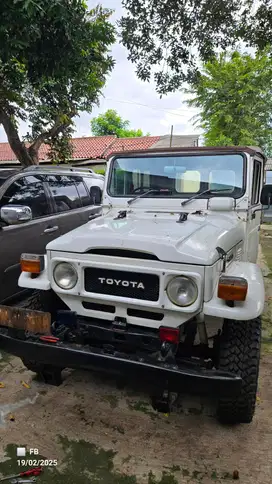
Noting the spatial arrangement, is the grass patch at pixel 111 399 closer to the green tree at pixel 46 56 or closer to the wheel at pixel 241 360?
the wheel at pixel 241 360

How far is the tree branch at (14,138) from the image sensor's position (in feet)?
28.3

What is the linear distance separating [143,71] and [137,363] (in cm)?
684

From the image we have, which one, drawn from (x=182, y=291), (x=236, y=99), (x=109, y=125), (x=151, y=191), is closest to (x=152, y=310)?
(x=182, y=291)

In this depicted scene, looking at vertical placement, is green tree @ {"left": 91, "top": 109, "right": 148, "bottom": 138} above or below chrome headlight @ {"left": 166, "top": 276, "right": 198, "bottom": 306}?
above

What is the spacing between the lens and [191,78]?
758 cm

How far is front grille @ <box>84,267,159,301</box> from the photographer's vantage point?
2221mm

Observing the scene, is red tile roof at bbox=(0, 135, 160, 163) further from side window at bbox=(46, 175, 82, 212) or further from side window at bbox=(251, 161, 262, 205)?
side window at bbox=(251, 161, 262, 205)

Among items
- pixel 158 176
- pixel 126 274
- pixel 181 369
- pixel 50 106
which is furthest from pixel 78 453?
pixel 50 106

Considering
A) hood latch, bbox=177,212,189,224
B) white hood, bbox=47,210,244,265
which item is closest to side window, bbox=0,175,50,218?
white hood, bbox=47,210,244,265

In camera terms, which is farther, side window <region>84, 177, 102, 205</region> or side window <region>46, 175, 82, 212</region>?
side window <region>84, 177, 102, 205</region>

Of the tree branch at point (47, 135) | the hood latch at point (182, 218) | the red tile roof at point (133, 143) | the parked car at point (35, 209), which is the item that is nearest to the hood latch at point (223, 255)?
the hood latch at point (182, 218)

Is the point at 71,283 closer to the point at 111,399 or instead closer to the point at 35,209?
the point at 111,399

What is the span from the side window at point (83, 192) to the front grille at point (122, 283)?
3080mm
